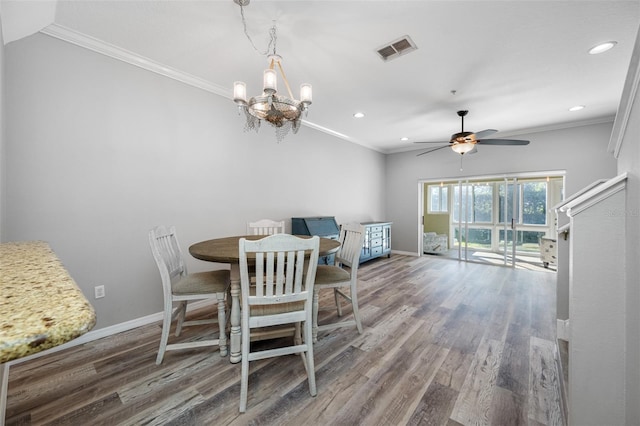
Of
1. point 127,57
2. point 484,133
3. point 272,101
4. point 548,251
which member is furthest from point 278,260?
point 548,251

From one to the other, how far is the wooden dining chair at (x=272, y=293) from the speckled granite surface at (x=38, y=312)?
826 millimetres

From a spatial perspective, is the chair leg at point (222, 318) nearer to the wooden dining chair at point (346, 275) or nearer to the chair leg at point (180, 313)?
the chair leg at point (180, 313)

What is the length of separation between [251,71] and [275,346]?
270 centimetres

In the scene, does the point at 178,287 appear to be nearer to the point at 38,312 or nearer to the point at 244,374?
the point at 244,374

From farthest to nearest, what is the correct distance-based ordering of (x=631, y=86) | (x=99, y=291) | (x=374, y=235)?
(x=374, y=235) → (x=99, y=291) → (x=631, y=86)

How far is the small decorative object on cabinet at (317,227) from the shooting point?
3.80m

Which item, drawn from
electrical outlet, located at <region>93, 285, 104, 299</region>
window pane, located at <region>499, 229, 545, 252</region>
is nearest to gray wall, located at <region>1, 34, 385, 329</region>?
electrical outlet, located at <region>93, 285, 104, 299</region>

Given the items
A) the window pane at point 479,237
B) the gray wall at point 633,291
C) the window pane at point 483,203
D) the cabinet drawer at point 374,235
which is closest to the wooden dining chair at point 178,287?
the gray wall at point 633,291

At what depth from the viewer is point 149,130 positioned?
8.21 feet

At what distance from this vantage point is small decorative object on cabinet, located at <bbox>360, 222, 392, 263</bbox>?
4.95 metres

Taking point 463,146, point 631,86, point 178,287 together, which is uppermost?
point 463,146

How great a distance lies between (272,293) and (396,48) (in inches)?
92.6

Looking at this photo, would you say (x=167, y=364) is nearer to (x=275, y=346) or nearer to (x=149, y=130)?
(x=275, y=346)

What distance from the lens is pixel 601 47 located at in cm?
222
